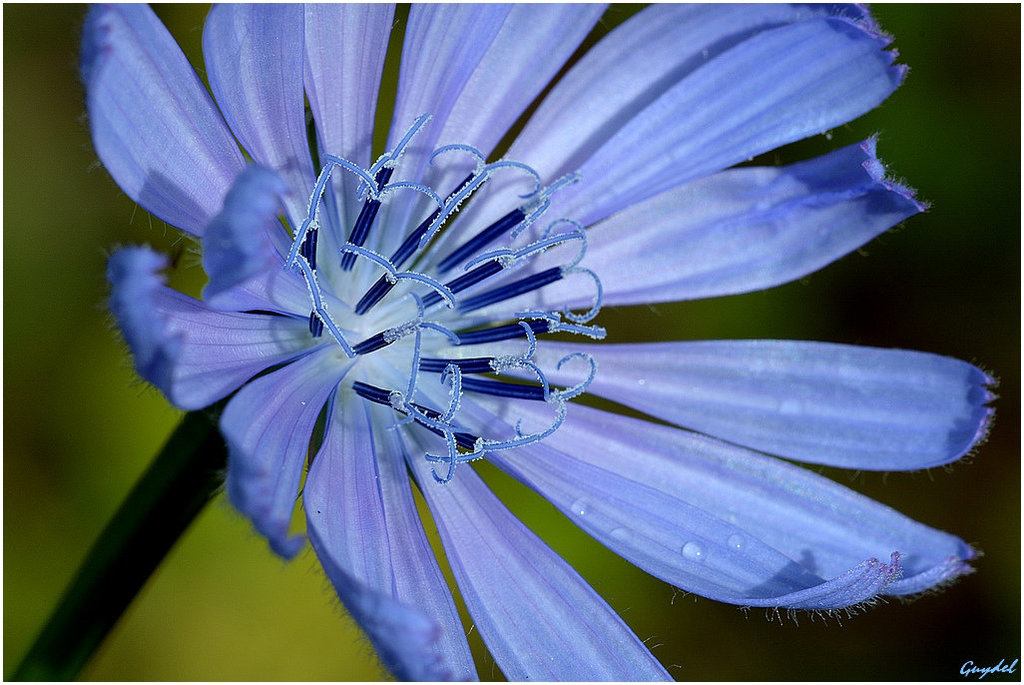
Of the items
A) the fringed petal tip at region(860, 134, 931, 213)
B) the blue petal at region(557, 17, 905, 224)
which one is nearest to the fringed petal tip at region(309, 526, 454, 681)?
the blue petal at region(557, 17, 905, 224)

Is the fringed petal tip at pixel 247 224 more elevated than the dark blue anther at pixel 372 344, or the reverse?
the fringed petal tip at pixel 247 224

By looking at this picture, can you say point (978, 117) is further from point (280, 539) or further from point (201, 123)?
point (280, 539)

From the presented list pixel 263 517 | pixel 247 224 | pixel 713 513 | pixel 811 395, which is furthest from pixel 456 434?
pixel 811 395

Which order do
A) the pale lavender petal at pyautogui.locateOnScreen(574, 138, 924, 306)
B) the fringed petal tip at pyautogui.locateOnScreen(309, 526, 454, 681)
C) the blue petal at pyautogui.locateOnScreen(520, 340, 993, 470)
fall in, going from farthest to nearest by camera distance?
the pale lavender petal at pyautogui.locateOnScreen(574, 138, 924, 306), the blue petal at pyautogui.locateOnScreen(520, 340, 993, 470), the fringed petal tip at pyautogui.locateOnScreen(309, 526, 454, 681)

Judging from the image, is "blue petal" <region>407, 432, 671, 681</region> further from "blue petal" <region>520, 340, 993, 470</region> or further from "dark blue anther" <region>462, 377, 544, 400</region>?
"blue petal" <region>520, 340, 993, 470</region>

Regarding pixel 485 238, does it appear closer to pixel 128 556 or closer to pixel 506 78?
pixel 506 78

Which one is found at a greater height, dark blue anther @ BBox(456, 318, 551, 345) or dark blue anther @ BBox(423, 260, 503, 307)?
dark blue anther @ BBox(423, 260, 503, 307)

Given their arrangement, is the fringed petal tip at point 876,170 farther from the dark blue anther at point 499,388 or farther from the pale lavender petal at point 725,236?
the dark blue anther at point 499,388

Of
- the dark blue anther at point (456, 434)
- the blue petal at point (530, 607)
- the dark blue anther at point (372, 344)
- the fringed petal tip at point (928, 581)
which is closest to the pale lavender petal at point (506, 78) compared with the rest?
the dark blue anther at point (372, 344)
